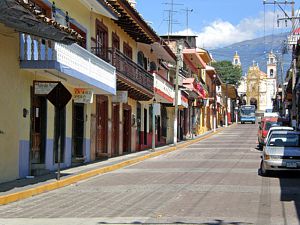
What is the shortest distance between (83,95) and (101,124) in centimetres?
487

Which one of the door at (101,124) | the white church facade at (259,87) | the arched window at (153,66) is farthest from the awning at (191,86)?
the white church facade at (259,87)

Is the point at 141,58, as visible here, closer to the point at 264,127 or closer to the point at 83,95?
the point at 264,127

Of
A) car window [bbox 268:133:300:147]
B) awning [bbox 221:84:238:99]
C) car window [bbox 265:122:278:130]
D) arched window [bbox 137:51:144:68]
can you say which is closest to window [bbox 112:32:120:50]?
arched window [bbox 137:51:144:68]

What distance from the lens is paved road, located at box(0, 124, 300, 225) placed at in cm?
1036

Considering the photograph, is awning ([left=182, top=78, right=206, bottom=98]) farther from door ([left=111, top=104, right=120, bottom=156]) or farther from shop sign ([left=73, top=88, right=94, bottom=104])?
shop sign ([left=73, top=88, right=94, bottom=104])

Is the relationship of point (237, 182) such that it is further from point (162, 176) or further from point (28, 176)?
point (28, 176)

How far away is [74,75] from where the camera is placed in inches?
712

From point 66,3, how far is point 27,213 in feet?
35.9

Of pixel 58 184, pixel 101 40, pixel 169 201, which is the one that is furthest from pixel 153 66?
pixel 169 201

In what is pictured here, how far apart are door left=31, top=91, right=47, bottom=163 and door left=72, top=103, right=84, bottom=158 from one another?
385 centimetres

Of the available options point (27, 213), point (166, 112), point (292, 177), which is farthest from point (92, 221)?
point (166, 112)

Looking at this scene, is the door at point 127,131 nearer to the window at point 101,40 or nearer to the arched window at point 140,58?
the arched window at point 140,58

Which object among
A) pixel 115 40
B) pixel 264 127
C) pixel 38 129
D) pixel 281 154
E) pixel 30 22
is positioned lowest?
pixel 281 154

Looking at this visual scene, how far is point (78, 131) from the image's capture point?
74.6 ft
